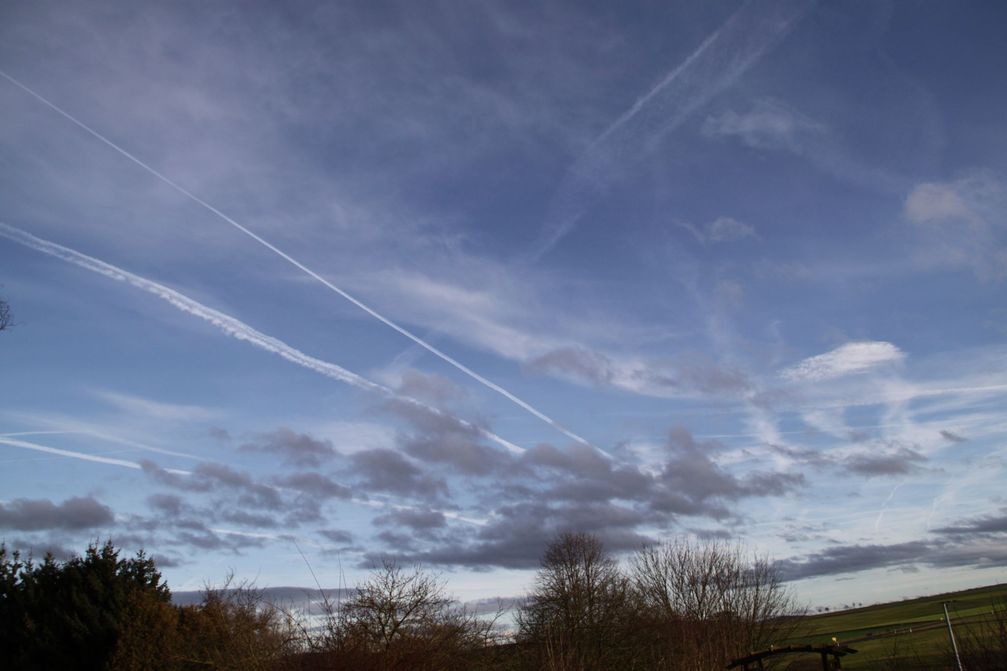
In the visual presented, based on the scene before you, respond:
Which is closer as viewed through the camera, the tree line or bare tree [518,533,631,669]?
the tree line

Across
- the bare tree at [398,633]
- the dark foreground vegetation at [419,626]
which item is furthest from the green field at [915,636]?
the bare tree at [398,633]

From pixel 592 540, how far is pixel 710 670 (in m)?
25.3

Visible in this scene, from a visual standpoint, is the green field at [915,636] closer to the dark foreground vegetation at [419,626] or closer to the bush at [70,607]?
the dark foreground vegetation at [419,626]

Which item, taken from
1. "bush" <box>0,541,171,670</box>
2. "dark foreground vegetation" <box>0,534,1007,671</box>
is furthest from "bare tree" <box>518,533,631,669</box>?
"bush" <box>0,541,171,670</box>

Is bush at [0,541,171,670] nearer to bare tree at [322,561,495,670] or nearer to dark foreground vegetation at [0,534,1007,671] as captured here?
dark foreground vegetation at [0,534,1007,671]

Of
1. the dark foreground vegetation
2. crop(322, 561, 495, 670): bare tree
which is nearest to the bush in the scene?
the dark foreground vegetation

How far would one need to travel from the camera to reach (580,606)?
44750 millimetres

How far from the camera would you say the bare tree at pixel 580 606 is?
3684 centimetres

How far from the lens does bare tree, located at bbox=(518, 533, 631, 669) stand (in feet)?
121

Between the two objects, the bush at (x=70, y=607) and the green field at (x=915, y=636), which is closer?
the green field at (x=915, y=636)

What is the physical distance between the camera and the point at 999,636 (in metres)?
20.6

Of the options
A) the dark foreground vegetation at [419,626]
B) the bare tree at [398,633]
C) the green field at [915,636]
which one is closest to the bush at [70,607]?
the dark foreground vegetation at [419,626]

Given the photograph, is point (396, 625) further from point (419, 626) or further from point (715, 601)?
point (715, 601)

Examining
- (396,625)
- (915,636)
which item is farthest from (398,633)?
(915,636)
